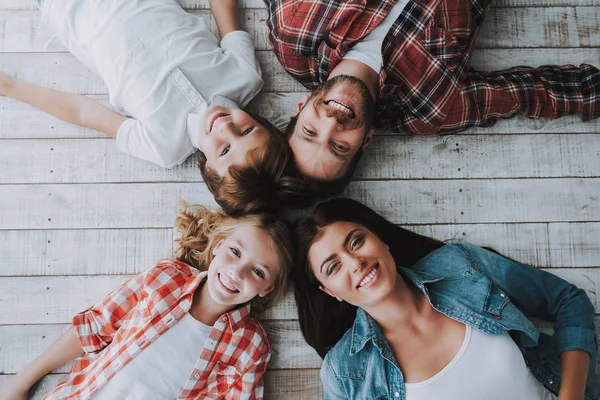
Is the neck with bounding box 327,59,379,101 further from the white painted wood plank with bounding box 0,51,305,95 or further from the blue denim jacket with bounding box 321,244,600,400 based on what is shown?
the blue denim jacket with bounding box 321,244,600,400

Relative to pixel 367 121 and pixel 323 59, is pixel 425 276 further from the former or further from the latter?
pixel 323 59

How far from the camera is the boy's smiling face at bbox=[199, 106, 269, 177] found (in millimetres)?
1671

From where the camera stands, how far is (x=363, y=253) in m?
1.54

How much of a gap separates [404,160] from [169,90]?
0.93 m

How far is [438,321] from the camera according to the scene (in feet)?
5.36

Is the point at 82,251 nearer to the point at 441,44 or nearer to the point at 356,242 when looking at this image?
the point at 356,242

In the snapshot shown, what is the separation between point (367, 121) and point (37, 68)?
1.35m

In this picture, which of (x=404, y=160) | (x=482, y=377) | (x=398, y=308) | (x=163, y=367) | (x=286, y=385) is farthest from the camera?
(x=404, y=160)

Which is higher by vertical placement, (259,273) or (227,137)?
(227,137)

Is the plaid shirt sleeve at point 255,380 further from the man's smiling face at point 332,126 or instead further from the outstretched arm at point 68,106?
the outstretched arm at point 68,106

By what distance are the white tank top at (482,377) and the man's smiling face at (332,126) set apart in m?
0.72

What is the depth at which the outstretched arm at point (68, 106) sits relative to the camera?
1869 mm

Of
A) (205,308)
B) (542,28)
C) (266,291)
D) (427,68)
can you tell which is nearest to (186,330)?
(205,308)

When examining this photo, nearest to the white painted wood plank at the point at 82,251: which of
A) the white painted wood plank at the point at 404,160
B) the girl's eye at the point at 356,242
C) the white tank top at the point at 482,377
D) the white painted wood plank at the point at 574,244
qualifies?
the white painted wood plank at the point at 404,160
